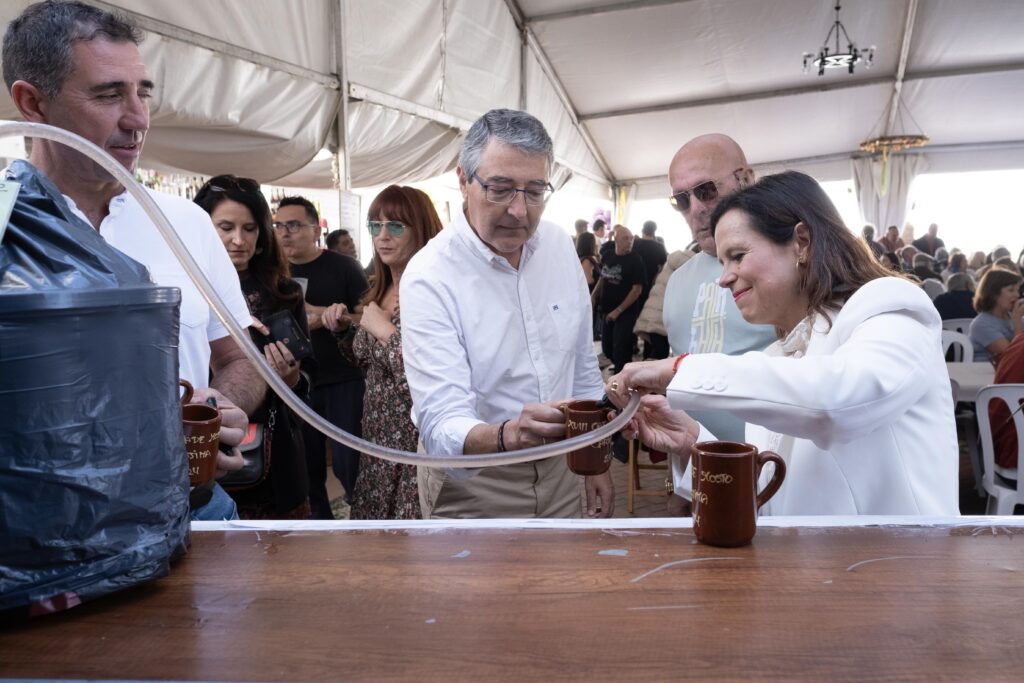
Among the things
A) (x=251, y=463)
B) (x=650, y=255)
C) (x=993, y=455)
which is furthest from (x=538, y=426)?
(x=650, y=255)

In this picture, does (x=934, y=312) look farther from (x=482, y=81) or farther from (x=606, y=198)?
(x=606, y=198)

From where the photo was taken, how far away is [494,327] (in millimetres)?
1986

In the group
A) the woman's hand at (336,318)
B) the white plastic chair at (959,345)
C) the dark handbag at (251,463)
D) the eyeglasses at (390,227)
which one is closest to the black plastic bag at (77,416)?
the dark handbag at (251,463)

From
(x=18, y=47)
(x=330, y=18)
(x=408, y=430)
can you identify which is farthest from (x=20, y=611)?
(x=330, y=18)

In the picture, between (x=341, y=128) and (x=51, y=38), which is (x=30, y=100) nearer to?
(x=51, y=38)

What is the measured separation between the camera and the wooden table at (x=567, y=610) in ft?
2.42

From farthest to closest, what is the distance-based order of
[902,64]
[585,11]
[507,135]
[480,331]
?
[902,64], [585,11], [480,331], [507,135]

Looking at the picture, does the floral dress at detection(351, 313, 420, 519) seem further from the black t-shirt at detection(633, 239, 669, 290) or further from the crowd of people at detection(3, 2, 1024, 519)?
the black t-shirt at detection(633, 239, 669, 290)

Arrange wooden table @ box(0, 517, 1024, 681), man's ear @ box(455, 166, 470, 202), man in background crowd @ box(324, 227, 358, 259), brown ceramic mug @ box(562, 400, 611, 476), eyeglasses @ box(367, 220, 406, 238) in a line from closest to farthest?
1. wooden table @ box(0, 517, 1024, 681)
2. brown ceramic mug @ box(562, 400, 611, 476)
3. man's ear @ box(455, 166, 470, 202)
4. eyeglasses @ box(367, 220, 406, 238)
5. man in background crowd @ box(324, 227, 358, 259)

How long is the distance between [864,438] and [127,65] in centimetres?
156

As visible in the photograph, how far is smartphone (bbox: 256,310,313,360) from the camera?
2.56 m

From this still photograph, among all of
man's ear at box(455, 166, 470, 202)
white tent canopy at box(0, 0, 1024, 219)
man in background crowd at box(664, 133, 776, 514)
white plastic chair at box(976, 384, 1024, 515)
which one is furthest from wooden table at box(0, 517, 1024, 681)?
white tent canopy at box(0, 0, 1024, 219)

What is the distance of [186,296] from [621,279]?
625cm

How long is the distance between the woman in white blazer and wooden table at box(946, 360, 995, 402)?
253 cm
